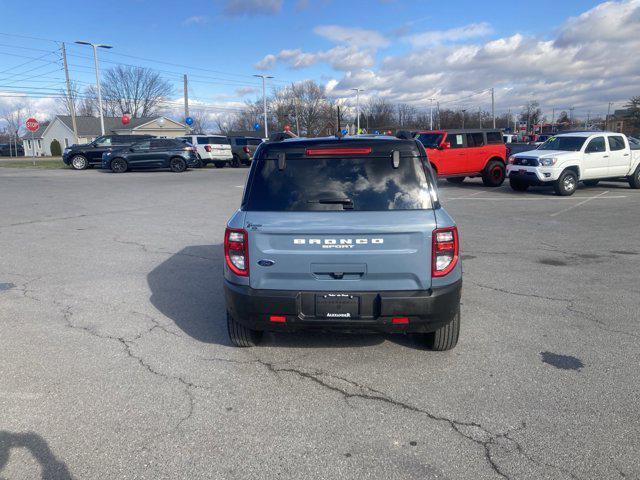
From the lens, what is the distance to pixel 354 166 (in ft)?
13.0

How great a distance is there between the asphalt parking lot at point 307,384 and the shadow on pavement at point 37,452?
12mm

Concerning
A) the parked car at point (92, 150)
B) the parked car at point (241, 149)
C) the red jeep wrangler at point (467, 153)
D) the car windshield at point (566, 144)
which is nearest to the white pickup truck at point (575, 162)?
the car windshield at point (566, 144)

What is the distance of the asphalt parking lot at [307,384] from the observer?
2.92m

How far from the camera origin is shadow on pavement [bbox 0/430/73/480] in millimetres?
2792

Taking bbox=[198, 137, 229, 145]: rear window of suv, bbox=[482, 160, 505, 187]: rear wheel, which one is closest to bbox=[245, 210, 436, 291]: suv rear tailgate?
bbox=[482, 160, 505, 187]: rear wheel

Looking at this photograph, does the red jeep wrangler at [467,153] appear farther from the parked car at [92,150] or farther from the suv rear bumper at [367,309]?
the parked car at [92,150]

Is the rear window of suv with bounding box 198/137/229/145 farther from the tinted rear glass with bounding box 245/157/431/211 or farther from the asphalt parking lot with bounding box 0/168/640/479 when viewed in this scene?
the tinted rear glass with bounding box 245/157/431/211

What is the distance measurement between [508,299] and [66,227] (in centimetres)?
890

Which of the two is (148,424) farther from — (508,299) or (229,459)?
(508,299)

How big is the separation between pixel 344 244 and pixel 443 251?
75 cm

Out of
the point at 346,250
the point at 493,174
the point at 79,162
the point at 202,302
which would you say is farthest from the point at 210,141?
the point at 346,250

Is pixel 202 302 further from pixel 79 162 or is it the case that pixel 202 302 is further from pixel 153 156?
pixel 79 162

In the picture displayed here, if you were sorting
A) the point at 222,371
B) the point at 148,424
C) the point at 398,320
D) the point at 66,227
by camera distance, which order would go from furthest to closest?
the point at 66,227
the point at 222,371
the point at 398,320
the point at 148,424

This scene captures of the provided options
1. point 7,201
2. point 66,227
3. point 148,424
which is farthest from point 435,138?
point 148,424
